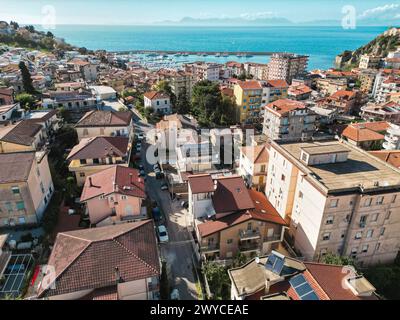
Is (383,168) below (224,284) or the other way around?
the other way around

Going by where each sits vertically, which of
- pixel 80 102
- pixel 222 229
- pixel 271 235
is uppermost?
pixel 80 102

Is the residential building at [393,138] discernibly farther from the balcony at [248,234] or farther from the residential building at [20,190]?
the residential building at [20,190]

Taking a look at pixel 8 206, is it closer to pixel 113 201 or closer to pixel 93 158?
pixel 113 201

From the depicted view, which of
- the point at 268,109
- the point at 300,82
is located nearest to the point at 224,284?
the point at 268,109

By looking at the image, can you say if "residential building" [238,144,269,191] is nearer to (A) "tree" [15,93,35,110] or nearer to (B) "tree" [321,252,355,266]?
(B) "tree" [321,252,355,266]

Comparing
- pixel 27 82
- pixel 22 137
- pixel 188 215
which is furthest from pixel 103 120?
pixel 27 82

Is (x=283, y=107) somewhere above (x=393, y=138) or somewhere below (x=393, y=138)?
above

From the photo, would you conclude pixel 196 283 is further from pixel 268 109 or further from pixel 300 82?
pixel 300 82

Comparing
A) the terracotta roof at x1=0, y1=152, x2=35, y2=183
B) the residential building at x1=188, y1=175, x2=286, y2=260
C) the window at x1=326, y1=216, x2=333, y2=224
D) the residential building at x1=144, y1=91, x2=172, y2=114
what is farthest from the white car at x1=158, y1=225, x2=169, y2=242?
the residential building at x1=144, y1=91, x2=172, y2=114
